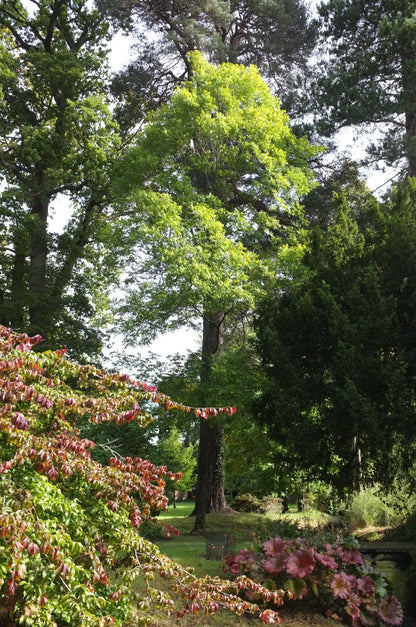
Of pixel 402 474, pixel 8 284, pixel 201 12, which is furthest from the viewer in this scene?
pixel 8 284

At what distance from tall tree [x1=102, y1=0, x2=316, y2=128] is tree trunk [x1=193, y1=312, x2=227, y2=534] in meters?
8.51

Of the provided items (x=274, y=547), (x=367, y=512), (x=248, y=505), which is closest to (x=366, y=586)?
(x=274, y=547)

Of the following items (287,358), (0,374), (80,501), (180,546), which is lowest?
(180,546)

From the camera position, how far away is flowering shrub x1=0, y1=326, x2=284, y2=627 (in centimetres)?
421

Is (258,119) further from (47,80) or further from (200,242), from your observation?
(47,80)

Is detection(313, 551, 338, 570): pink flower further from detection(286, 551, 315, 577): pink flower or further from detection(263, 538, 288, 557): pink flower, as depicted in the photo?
detection(263, 538, 288, 557): pink flower

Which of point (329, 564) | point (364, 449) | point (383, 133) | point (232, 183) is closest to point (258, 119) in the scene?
point (232, 183)

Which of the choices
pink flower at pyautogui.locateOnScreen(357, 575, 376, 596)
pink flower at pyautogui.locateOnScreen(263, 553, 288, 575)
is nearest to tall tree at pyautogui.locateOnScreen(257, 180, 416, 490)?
pink flower at pyautogui.locateOnScreen(357, 575, 376, 596)

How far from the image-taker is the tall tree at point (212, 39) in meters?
19.8

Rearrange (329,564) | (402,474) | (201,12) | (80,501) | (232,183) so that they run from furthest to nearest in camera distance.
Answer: (201,12) → (232,183) → (402,474) → (329,564) → (80,501)

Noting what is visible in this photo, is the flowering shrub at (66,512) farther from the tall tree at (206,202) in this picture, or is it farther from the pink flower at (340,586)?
the tall tree at (206,202)

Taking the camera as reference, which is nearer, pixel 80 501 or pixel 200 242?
pixel 80 501

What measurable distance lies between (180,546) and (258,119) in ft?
34.1

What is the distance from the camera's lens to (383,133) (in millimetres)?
18625
